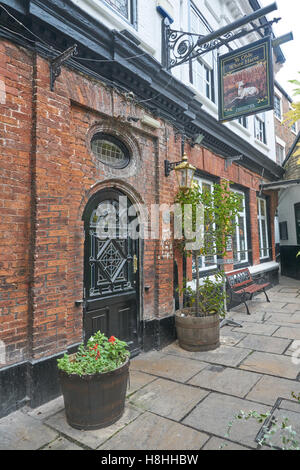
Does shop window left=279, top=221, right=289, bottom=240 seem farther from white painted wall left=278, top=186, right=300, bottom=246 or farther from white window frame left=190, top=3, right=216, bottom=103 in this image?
white window frame left=190, top=3, right=216, bottom=103

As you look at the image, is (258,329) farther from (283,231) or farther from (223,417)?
(283,231)

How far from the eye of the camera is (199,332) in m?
4.77

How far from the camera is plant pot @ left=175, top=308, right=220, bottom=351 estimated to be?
4766 mm

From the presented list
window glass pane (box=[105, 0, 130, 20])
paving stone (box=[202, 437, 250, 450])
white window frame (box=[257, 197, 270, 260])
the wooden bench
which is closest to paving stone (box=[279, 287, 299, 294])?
white window frame (box=[257, 197, 270, 260])

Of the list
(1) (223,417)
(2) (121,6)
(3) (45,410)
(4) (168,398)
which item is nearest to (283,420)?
(1) (223,417)

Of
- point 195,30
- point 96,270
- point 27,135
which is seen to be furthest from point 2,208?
point 195,30

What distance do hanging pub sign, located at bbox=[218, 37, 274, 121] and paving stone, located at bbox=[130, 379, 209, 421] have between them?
503cm

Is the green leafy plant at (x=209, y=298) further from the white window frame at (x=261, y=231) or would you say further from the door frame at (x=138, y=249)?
the white window frame at (x=261, y=231)

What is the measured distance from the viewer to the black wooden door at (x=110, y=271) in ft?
13.3

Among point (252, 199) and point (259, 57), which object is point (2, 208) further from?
point (252, 199)

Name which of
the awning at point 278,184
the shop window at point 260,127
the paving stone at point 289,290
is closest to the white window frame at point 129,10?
the shop window at point 260,127

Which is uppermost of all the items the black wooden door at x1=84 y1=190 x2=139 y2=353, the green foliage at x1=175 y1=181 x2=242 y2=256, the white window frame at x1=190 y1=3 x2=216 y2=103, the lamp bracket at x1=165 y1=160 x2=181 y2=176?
the white window frame at x1=190 y1=3 x2=216 y2=103

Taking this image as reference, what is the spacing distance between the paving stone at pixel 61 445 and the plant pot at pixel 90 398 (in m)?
0.20

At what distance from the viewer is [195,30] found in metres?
7.23
